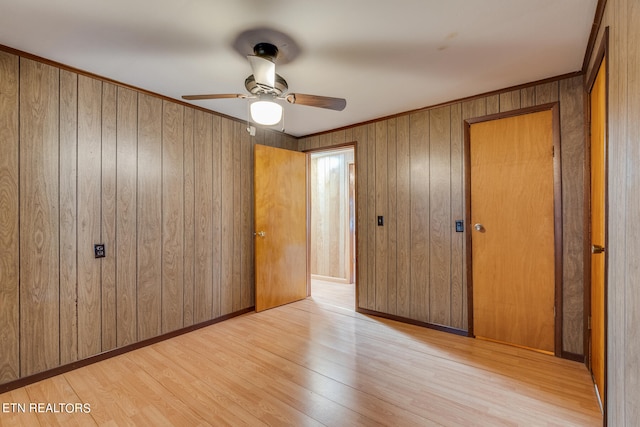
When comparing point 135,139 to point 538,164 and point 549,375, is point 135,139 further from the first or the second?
point 549,375

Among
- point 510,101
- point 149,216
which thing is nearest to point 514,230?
point 510,101

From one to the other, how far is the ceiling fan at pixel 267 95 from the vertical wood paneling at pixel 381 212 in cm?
153

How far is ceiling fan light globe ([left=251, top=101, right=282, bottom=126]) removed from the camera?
6.47 ft

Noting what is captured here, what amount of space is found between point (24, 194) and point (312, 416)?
2446 mm

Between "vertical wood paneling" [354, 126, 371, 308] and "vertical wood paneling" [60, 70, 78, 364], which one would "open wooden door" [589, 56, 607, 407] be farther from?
"vertical wood paneling" [60, 70, 78, 364]

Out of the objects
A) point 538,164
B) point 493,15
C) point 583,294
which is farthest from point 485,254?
point 493,15

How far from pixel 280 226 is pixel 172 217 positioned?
4.37 feet

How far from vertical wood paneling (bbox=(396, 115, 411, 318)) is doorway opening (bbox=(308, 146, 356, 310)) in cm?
180

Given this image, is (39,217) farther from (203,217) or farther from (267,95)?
(267,95)

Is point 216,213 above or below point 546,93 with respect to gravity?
below

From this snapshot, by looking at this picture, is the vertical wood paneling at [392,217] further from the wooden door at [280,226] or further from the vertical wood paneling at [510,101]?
the wooden door at [280,226]

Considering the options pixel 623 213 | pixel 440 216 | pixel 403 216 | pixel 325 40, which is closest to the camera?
pixel 623 213

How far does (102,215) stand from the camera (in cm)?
239

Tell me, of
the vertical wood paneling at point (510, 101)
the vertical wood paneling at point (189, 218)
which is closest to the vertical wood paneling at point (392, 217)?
the vertical wood paneling at point (510, 101)
